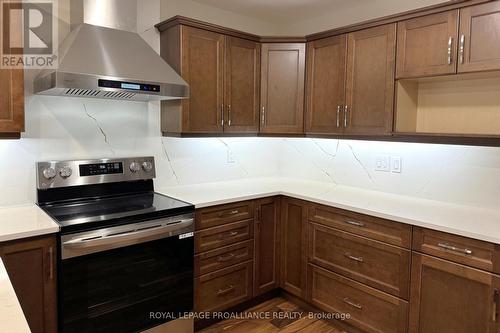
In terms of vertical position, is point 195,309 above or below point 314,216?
below

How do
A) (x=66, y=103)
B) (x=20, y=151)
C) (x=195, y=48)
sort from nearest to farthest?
1. (x=20, y=151)
2. (x=66, y=103)
3. (x=195, y=48)

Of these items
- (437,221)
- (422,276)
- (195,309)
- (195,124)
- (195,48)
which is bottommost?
(195,309)

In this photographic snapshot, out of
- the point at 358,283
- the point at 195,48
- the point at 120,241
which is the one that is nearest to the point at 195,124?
the point at 195,48

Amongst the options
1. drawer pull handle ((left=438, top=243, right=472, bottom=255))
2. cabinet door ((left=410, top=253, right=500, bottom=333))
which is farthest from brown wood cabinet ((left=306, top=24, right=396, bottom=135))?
cabinet door ((left=410, top=253, right=500, bottom=333))

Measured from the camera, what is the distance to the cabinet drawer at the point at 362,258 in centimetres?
218

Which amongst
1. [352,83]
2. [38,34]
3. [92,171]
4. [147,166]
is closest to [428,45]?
[352,83]

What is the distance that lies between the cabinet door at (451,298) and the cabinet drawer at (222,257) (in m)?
1.17

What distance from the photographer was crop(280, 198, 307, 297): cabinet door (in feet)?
9.11

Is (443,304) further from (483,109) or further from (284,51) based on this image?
(284,51)

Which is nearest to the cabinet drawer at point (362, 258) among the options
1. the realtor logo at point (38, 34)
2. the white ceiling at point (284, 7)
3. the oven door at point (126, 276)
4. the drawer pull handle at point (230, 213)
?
the drawer pull handle at point (230, 213)

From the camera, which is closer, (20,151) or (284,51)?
(20,151)

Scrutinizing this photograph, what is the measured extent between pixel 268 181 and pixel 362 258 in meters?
1.23

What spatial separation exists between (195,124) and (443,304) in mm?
1953

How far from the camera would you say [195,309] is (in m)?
2.48
